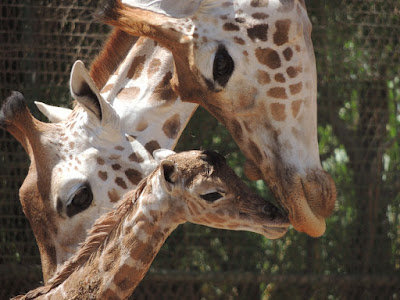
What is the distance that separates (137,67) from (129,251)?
127cm

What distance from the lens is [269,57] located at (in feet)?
8.86

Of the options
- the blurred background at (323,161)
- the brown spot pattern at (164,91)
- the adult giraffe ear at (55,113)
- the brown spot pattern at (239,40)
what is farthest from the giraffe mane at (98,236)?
the blurred background at (323,161)

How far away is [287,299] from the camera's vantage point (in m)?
5.37

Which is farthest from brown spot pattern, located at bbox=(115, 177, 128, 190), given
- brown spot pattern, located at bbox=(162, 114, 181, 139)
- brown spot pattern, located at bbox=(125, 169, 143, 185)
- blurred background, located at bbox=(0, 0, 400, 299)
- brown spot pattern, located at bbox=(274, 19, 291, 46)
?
blurred background, located at bbox=(0, 0, 400, 299)

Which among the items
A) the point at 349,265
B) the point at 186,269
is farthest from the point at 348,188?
the point at 186,269

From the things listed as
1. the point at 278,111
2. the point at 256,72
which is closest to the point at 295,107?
the point at 278,111

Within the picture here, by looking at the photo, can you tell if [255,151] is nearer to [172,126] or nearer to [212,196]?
[212,196]

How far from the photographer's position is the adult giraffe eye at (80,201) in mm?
3123

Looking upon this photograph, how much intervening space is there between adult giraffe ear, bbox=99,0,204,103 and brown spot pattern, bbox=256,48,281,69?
0.26 m

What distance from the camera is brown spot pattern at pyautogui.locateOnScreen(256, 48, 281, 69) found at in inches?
106

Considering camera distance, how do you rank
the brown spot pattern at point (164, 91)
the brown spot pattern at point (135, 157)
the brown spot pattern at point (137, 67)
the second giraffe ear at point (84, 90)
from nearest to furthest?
the second giraffe ear at point (84, 90), the brown spot pattern at point (135, 157), the brown spot pattern at point (164, 91), the brown spot pattern at point (137, 67)

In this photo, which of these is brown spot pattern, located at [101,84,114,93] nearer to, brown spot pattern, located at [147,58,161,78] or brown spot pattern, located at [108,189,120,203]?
brown spot pattern, located at [147,58,161,78]

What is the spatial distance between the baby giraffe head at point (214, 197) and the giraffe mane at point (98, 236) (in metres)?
0.15

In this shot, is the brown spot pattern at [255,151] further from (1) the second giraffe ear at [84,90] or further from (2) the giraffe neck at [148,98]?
(1) the second giraffe ear at [84,90]
